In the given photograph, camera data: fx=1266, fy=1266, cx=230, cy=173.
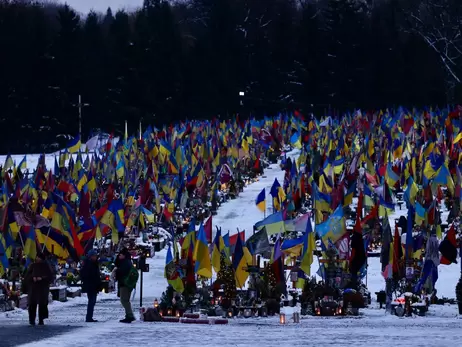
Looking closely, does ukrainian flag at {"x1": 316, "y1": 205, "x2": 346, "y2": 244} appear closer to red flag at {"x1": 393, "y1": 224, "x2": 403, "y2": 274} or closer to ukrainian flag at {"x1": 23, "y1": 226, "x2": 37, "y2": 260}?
red flag at {"x1": 393, "y1": 224, "x2": 403, "y2": 274}

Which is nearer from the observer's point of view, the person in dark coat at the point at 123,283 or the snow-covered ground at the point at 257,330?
the snow-covered ground at the point at 257,330

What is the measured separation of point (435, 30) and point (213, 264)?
3348 inches

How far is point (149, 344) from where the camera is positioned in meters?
16.7

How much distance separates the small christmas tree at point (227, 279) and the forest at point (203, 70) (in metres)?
55.0

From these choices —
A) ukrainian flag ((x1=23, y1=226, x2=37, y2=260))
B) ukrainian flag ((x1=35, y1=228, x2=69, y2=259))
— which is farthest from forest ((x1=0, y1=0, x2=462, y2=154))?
ukrainian flag ((x1=23, y1=226, x2=37, y2=260))

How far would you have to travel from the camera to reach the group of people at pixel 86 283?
63.9 ft

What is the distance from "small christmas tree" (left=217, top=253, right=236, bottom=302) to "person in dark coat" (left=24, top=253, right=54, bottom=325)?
4883 mm

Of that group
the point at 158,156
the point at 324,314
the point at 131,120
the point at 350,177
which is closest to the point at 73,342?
the point at 324,314

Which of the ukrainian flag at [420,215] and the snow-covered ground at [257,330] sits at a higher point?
the ukrainian flag at [420,215]

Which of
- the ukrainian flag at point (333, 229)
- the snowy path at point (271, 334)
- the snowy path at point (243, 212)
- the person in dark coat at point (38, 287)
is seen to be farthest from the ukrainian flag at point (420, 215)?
the person in dark coat at point (38, 287)

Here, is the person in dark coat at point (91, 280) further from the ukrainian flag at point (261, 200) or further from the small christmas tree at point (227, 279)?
the ukrainian flag at point (261, 200)

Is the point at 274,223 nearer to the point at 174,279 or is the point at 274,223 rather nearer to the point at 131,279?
the point at 174,279

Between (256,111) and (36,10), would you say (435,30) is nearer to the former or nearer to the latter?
(256,111)

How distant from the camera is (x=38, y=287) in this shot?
19.5m
